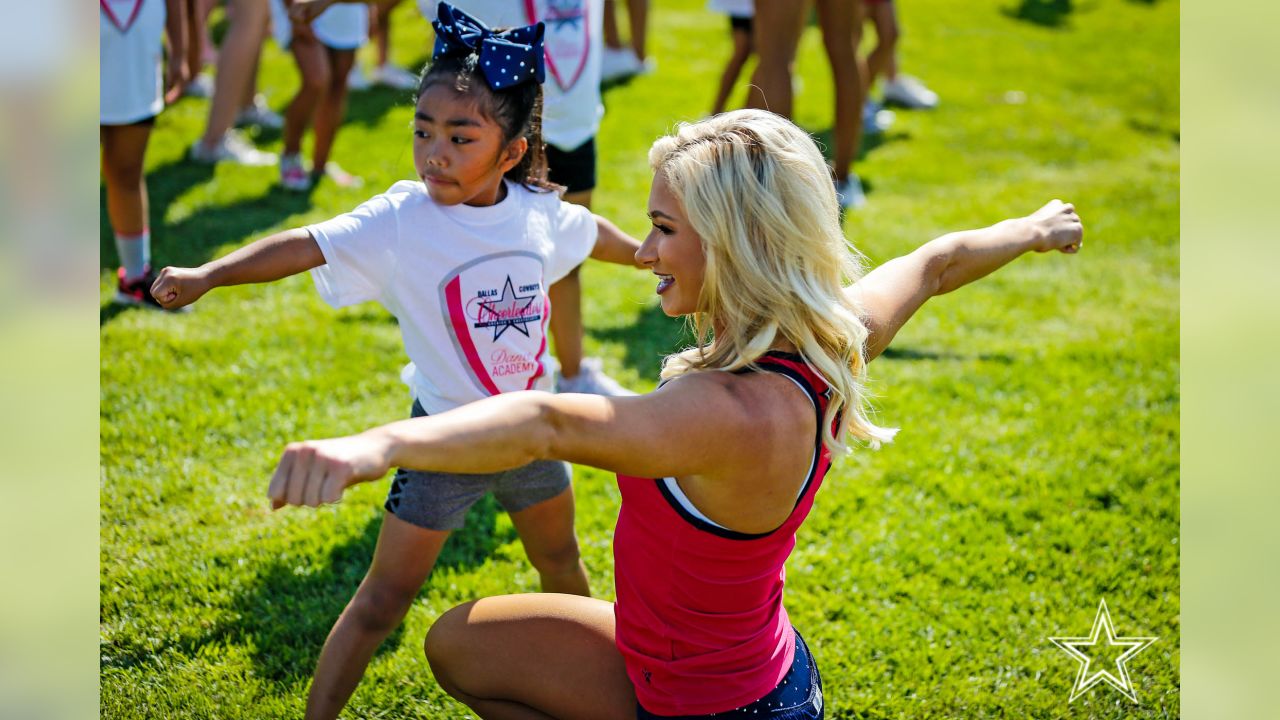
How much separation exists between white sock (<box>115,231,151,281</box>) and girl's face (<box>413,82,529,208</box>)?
10.3 ft

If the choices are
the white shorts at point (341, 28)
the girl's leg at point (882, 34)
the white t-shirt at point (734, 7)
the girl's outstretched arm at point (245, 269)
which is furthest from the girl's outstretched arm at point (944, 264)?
the girl's leg at point (882, 34)

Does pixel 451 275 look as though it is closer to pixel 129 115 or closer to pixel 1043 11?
pixel 129 115

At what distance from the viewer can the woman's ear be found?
2783 mm

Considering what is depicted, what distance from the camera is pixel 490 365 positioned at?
2.77 metres

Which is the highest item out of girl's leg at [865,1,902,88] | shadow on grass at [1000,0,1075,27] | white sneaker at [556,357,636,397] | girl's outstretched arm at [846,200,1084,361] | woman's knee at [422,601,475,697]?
girl's outstretched arm at [846,200,1084,361]

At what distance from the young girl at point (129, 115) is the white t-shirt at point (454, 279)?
118 inches

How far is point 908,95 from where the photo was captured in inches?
403

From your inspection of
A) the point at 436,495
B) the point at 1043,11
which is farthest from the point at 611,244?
Answer: the point at 1043,11

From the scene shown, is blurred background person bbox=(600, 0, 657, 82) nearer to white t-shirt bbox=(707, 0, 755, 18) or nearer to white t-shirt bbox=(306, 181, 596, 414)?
white t-shirt bbox=(707, 0, 755, 18)

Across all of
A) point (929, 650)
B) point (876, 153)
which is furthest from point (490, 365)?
point (876, 153)

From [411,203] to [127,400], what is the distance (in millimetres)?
2341

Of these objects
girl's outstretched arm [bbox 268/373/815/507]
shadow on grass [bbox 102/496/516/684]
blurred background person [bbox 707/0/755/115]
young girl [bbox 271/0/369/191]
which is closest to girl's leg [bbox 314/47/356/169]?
young girl [bbox 271/0/369/191]

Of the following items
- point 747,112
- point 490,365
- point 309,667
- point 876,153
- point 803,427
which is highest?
point 747,112
